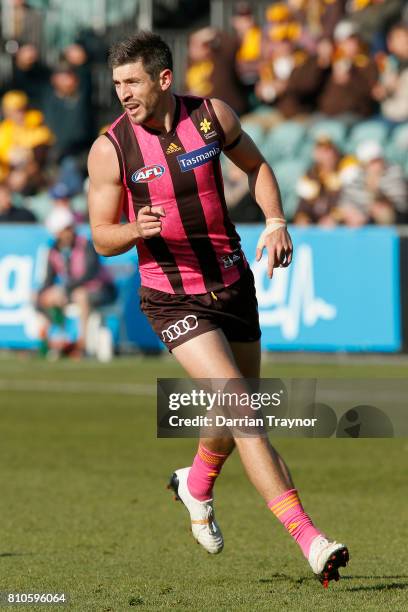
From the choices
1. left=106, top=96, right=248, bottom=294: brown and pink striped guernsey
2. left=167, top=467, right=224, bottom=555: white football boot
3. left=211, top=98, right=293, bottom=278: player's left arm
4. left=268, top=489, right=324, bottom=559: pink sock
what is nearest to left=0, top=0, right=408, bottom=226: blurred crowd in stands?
left=167, top=467, right=224, bottom=555: white football boot

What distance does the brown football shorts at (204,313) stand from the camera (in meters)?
6.36

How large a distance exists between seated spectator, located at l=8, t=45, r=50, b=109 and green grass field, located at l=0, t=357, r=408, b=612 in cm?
1263

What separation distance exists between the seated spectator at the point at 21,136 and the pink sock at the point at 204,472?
17.9m

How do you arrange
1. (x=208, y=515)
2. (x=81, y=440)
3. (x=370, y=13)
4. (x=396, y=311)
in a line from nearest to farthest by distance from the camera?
(x=208, y=515), (x=81, y=440), (x=396, y=311), (x=370, y=13)

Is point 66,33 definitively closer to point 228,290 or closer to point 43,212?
point 43,212

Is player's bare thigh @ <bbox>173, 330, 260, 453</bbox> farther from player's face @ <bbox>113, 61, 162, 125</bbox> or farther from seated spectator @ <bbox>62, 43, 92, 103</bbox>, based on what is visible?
seated spectator @ <bbox>62, 43, 92, 103</bbox>

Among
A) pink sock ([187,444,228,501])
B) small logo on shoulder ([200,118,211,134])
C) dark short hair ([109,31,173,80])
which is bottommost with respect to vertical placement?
pink sock ([187,444,228,501])

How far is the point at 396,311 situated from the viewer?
18078 millimetres

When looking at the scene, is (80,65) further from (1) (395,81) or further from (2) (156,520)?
(2) (156,520)

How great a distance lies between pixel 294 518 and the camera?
592 centimetres

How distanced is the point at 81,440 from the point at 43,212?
12012 mm

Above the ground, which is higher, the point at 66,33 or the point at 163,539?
the point at 66,33

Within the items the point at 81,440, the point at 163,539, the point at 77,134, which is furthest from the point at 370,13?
the point at 163,539

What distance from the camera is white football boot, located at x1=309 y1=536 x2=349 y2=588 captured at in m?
5.65
